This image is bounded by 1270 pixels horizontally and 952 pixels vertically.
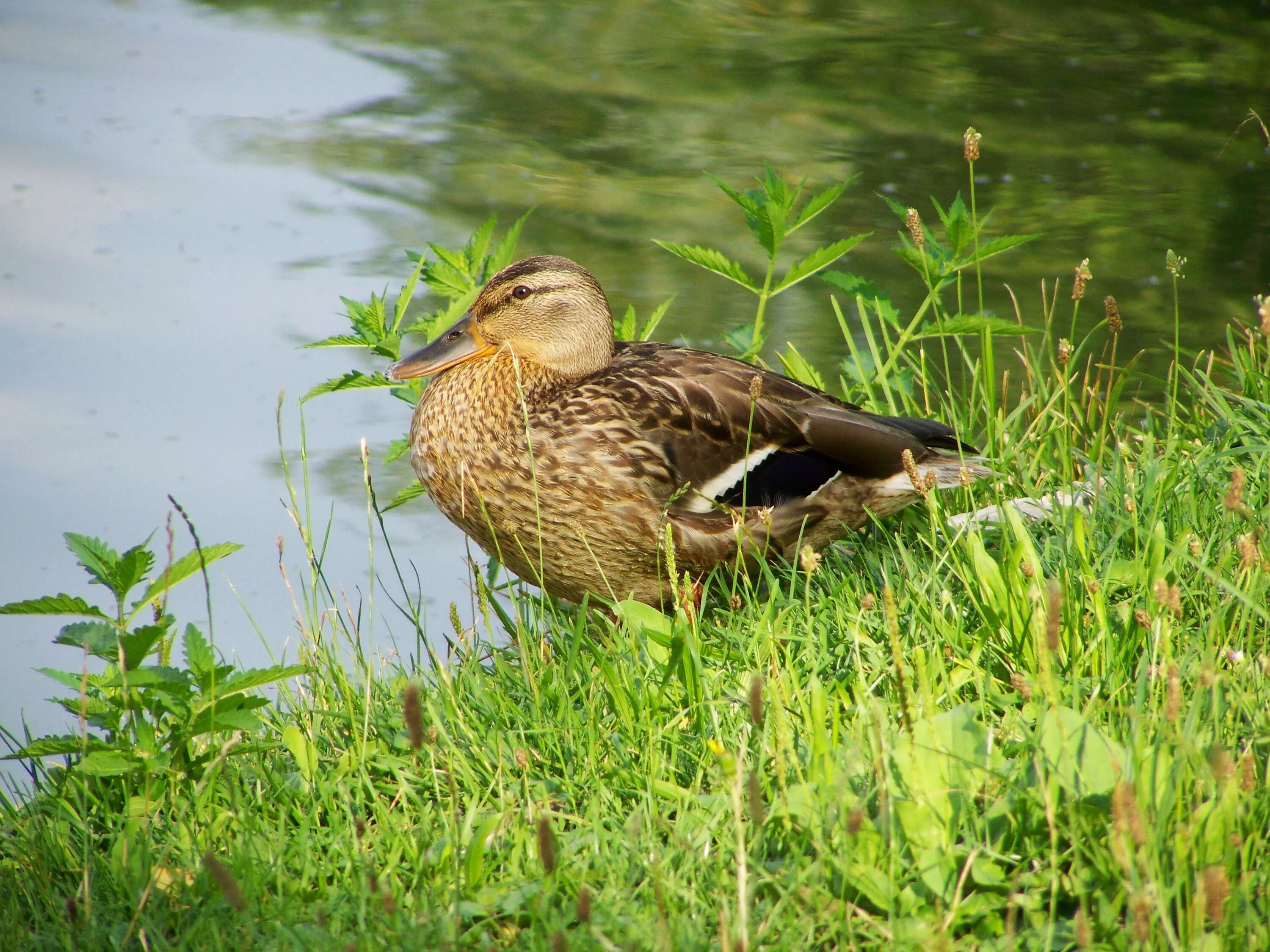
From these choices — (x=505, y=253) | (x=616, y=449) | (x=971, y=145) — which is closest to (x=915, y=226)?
(x=971, y=145)

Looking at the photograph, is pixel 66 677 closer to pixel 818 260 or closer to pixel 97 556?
pixel 97 556

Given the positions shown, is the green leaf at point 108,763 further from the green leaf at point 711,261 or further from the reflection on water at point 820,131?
the reflection on water at point 820,131

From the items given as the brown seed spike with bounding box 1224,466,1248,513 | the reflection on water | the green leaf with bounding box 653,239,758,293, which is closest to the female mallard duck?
the green leaf with bounding box 653,239,758,293

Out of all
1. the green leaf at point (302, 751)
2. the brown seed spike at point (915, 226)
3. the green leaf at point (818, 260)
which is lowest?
the green leaf at point (302, 751)

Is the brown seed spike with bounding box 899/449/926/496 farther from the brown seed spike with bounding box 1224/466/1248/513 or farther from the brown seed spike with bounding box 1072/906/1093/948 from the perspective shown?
the brown seed spike with bounding box 1072/906/1093/948

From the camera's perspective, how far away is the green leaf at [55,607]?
2.28 metres

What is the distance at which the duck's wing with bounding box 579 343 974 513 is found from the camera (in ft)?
11.2

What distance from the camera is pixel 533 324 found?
12.1 ft

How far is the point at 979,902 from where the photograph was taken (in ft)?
6.25

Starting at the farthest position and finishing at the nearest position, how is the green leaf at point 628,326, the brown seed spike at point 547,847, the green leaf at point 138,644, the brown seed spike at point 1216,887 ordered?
the green leaf at point 628,326
the green leaf at point 138,644
the brown seed spike at point 547,847
the brown seed spike at point 1216,887

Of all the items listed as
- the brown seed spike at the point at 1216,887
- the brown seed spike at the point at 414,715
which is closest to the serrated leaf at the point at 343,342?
the brown seed spike at the point at 414,715

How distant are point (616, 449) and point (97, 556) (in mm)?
1403

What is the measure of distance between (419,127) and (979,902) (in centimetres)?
763

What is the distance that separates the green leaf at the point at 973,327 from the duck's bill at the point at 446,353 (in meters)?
1.36
